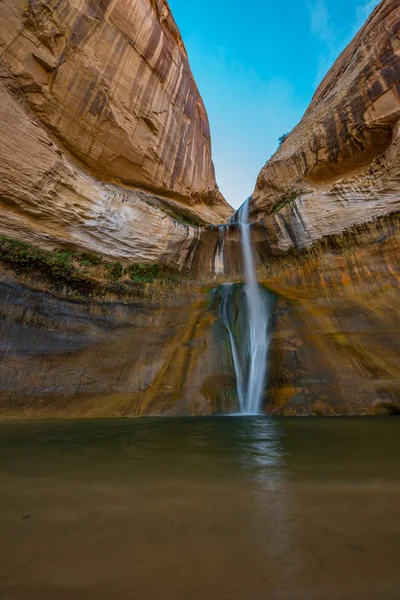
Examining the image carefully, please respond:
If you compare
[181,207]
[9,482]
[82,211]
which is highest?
[181,207]

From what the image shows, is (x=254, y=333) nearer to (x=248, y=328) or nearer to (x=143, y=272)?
(x=248, y=328)

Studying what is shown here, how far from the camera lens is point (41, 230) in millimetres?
9430

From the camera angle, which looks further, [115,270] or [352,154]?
[352,154]

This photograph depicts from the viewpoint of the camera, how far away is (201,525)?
1.66m

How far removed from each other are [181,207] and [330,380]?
12.0 meters

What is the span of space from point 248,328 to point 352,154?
816cm

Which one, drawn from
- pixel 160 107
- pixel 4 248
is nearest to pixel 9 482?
pixel 4 248

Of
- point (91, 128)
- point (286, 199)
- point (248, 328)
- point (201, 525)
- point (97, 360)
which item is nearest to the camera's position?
point (201, 525)

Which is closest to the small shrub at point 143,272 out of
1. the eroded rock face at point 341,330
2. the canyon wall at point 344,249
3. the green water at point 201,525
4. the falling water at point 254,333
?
the falling water at point 254,333

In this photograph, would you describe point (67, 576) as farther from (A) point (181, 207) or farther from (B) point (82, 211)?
(A) point (181, 207)

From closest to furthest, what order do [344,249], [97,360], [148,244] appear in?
[97,360], [344,249], [148,244]

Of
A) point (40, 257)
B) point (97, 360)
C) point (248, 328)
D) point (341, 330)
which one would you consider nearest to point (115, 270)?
point (40, 257)

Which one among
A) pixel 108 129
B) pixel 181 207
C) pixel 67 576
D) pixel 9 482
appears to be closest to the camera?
pixel 67 576

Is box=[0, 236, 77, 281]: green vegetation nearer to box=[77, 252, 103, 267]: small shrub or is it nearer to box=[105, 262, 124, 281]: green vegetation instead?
box=[77, 252, 103, 267]: small shrub
